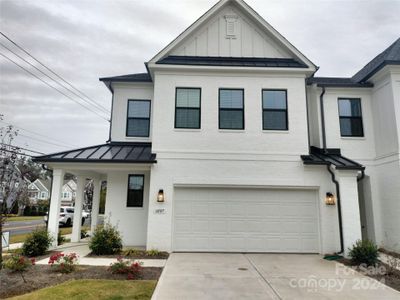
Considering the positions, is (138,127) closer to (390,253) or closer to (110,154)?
(110,154)

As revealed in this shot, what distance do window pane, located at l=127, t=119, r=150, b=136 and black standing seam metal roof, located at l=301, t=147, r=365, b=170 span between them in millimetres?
6578

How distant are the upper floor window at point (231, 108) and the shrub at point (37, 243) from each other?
730 cm

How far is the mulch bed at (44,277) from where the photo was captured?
5.43m

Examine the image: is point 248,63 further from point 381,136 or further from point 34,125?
point 34,125

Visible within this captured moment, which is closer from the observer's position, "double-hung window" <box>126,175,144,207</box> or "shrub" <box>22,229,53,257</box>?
"shrub" <box>22,229,53,257</box>

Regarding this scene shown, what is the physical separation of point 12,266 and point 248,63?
10.0m

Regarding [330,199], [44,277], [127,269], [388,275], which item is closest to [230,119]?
[330,199]

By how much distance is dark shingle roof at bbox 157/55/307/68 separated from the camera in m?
10.2

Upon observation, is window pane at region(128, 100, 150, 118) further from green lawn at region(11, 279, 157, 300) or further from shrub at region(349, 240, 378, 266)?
shrub at region(349, 240, 378, 266)

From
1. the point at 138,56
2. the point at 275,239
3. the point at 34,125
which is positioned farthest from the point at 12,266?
the point at 34,125

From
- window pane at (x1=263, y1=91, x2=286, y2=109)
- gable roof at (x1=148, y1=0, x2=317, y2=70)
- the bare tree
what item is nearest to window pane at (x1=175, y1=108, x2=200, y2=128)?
gable roof at (x1=148, y1=0, x2=317, y2=70)

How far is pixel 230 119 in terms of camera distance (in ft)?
32.8

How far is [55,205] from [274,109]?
8899 mm

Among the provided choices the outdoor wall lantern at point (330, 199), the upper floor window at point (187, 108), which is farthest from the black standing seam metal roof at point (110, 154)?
the outdoor wall lantern at point (330, 199)
